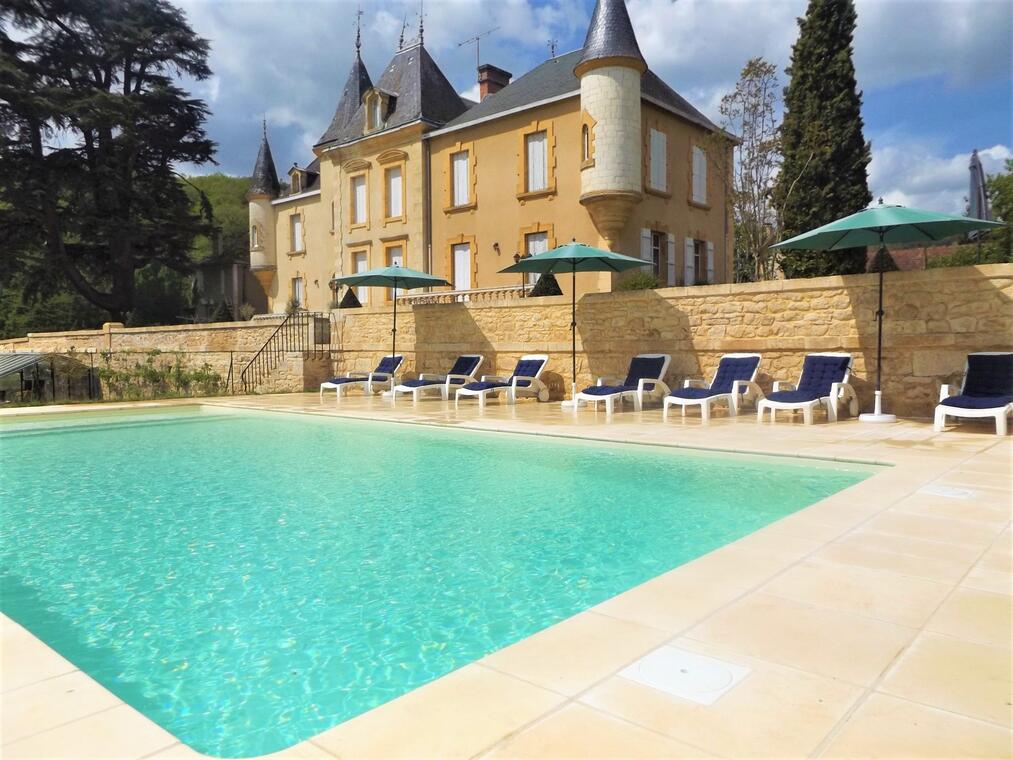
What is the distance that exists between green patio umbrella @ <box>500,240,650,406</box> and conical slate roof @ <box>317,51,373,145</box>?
20172 millimetres

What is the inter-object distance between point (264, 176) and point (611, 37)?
21.5 meters

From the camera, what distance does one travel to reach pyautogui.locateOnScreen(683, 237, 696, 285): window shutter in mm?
22359

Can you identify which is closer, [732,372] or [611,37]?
[732,372]

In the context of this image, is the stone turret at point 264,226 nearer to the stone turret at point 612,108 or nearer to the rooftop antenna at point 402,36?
the rooftop antenna at point 402,36

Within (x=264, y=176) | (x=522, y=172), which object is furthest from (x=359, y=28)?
(x=522, y=172)

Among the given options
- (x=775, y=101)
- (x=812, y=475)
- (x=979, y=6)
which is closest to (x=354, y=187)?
(x=775, y=101)

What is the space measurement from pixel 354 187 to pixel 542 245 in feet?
33.3

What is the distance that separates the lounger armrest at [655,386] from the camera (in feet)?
37.4

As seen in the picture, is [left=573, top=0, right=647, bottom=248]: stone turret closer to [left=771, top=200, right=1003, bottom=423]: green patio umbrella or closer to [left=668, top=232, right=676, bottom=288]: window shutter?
[left=668, top=232, right=676, bottom=288]: window shutter

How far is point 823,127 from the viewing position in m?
15.0

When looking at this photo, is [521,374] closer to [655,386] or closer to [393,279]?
[655,386]

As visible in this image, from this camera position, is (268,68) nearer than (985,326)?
No

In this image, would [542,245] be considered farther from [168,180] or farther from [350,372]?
[168,180]

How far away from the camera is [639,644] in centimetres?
260
